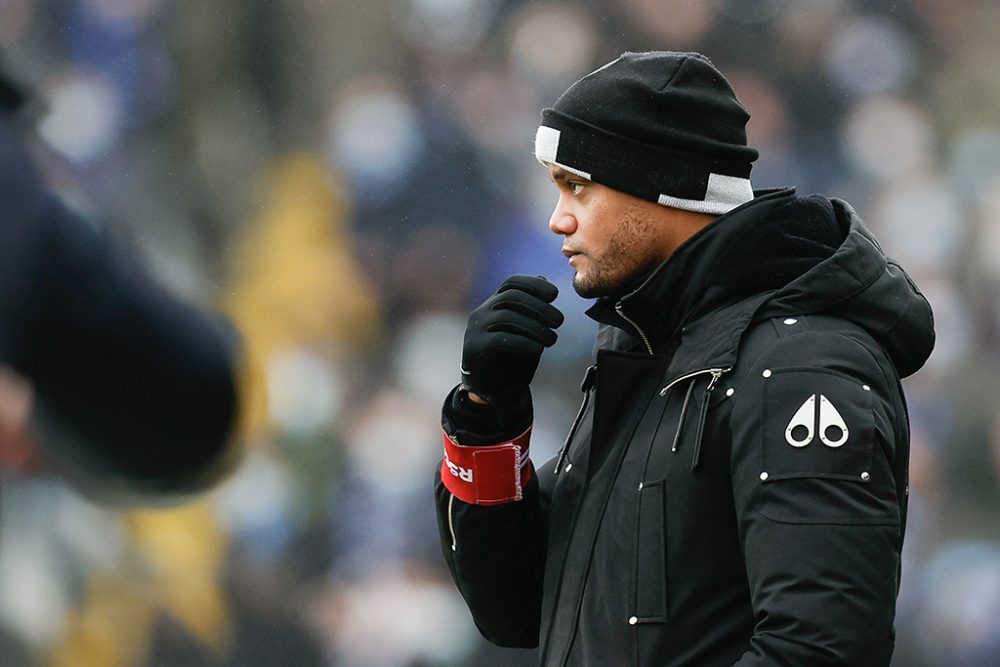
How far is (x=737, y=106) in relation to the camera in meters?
2.08

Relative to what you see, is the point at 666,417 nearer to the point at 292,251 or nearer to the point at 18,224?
the point at 292,251

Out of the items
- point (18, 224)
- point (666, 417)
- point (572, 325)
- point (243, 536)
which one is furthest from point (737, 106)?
point (18, 224)

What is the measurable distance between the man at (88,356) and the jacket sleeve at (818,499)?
7.81ft

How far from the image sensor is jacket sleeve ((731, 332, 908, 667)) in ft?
5.38

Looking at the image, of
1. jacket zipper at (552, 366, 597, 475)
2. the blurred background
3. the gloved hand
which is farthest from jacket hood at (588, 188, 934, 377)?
the blurred background

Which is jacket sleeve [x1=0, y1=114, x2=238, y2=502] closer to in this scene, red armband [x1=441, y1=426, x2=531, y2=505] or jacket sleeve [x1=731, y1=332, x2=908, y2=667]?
red armband [x1=441, y1=426, x2=531, y2=505]

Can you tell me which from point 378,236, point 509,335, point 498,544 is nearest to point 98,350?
point 378,236

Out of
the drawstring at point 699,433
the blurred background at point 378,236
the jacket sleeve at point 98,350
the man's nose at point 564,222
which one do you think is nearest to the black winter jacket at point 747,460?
the drawstring at point 699,433

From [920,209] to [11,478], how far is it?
8.34ft

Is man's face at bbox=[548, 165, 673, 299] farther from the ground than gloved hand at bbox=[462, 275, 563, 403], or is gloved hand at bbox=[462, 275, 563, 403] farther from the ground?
man's face at bbox=[548, 165, 673, 299]

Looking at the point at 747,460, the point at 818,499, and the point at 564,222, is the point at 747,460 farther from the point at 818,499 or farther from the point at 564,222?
the point at 564,222

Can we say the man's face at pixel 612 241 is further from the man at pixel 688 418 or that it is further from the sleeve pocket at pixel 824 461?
the sleeve pocket at pixel 824 461

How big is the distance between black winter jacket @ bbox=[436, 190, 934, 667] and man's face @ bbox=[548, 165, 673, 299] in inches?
1.9

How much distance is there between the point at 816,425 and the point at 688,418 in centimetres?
20
